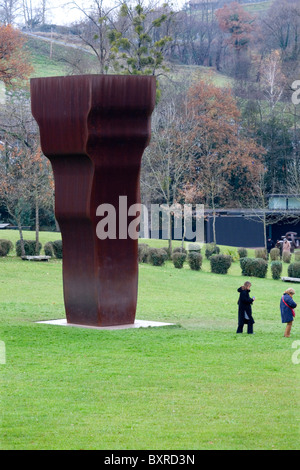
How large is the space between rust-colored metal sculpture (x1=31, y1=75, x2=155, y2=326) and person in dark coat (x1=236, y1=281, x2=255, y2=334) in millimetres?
2472

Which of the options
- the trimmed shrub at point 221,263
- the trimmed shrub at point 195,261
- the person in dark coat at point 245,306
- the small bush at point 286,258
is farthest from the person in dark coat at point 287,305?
the small bush at point 286,258

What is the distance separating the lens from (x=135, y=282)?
17.6 m

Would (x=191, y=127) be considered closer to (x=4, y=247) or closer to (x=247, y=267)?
(x=247, y=267)

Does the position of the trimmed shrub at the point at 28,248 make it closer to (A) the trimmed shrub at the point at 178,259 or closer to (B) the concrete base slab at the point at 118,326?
(A) the trimmed shrub at the point at 178,259

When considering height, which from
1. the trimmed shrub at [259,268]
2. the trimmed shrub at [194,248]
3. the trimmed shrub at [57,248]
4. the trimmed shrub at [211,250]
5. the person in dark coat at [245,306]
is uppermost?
the person in dark coat at [245,306]

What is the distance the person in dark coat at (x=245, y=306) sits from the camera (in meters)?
16.2

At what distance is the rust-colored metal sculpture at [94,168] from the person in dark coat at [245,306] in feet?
8.11

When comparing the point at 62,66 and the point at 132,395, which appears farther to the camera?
the point at 62,66

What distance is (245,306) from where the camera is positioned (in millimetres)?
16281

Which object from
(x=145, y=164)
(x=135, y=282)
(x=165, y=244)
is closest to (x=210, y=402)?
(x=135, y=282)

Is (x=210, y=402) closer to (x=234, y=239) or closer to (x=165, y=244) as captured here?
(x=165, y=244)

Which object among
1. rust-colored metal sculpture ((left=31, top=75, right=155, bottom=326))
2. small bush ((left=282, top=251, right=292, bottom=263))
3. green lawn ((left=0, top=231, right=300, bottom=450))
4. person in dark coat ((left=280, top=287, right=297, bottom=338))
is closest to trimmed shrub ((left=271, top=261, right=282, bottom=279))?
small bush ((left=282, top=251, right=292, bottom=263))

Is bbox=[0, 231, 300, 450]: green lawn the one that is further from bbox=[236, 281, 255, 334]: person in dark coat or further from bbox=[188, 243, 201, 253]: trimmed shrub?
bbox=[188, 243, 201, 253]: trimmed shrub
